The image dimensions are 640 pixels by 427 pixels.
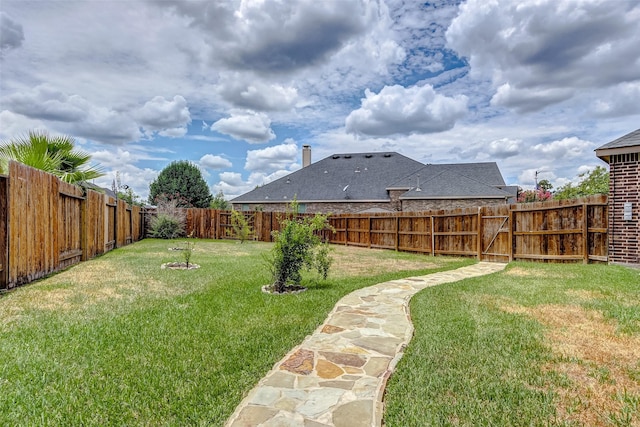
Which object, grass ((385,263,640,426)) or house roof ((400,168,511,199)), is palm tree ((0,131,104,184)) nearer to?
grass ((385,263,640,426))

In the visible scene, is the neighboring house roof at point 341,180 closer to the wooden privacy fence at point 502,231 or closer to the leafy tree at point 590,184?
the wooden privacy fence at point 502,231

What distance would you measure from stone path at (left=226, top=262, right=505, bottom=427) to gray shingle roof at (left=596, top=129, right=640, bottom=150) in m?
6.87

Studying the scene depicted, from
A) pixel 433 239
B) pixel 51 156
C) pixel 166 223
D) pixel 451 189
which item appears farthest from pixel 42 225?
pixel 451 189

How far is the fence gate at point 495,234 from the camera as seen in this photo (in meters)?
10.5

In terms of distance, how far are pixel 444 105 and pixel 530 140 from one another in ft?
21.1

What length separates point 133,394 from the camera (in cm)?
254

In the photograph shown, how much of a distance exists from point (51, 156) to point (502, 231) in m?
13.2

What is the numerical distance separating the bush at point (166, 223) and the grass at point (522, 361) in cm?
1805

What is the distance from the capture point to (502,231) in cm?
1066

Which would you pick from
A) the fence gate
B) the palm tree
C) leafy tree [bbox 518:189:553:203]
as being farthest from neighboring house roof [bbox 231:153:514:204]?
the palm tree

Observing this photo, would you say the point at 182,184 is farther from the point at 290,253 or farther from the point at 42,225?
the point at 290,253

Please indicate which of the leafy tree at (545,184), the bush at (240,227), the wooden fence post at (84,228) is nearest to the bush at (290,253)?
the wooden fence post at (84,228)

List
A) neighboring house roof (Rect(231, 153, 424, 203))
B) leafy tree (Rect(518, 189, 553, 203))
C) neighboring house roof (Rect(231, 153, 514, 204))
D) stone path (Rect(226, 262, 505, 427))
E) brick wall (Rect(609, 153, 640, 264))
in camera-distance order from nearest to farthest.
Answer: stone path (Rect(226, 262, 505, 427)) → brick wall (Rect(609, 153, 640, 264)) → neighboring house roof (Rect(231, 153, 514, 204)) → neighboring house roof (Rect(231, 153, 424, 203)) → leafy tree (Rect(518, 189, 553, 203))

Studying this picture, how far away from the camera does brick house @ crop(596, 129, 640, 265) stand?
7859 millimetres
